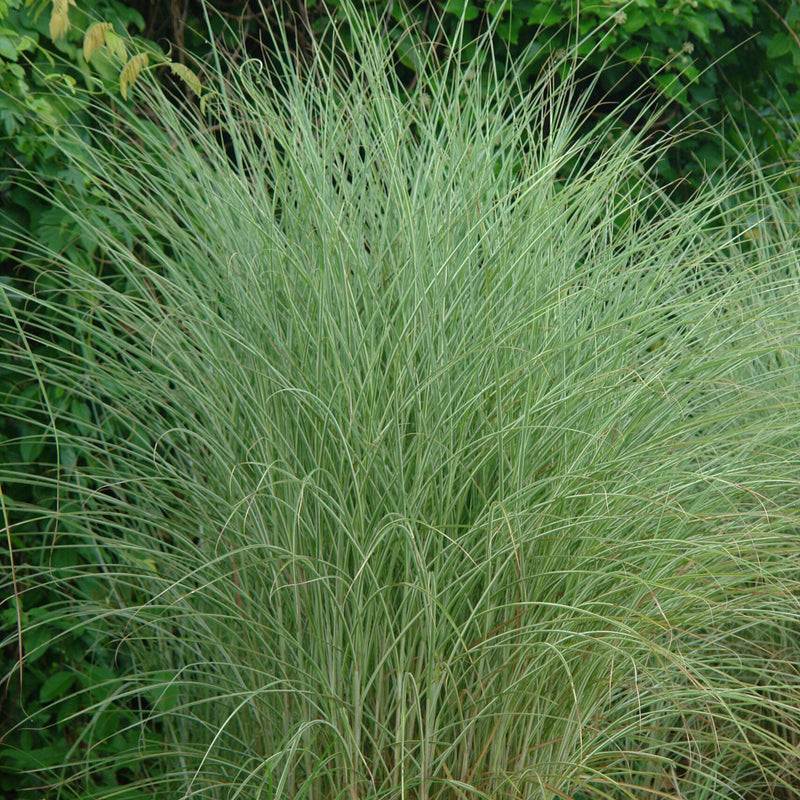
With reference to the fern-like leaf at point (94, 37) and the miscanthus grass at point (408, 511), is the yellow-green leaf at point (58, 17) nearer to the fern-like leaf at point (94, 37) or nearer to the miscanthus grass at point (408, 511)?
the fern-like leaf at point (94, 37)

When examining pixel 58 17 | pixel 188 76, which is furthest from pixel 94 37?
pixel 188 76

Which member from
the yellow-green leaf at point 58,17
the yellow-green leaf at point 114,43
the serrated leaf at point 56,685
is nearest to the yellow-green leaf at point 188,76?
the yellow-green leaf at point 114,43

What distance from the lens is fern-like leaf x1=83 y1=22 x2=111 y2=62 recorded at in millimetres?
2070

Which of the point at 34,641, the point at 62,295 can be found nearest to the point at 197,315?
the point at 62,295

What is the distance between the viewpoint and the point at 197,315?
189cm

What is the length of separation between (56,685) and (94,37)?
143cm

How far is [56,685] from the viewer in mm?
2016

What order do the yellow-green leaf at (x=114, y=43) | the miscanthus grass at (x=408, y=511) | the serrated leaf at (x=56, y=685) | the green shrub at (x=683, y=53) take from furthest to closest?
the green shrub at (x=683, y=53), the yellow-green leaf at (x=114, y=43), the serrated leaf at (x=56, y=685), the miscanthus grass at (x=408, y=511)

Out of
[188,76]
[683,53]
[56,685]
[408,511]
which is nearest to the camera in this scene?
[408,511]

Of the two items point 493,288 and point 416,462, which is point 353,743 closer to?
point 416,462

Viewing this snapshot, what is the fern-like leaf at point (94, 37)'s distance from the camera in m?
2.07

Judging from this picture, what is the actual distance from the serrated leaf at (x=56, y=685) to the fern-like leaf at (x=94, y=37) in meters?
1.37

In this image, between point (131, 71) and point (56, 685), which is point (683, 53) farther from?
point (56, 685)

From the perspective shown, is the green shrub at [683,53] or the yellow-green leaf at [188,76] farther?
the green shrub at [683,53]
